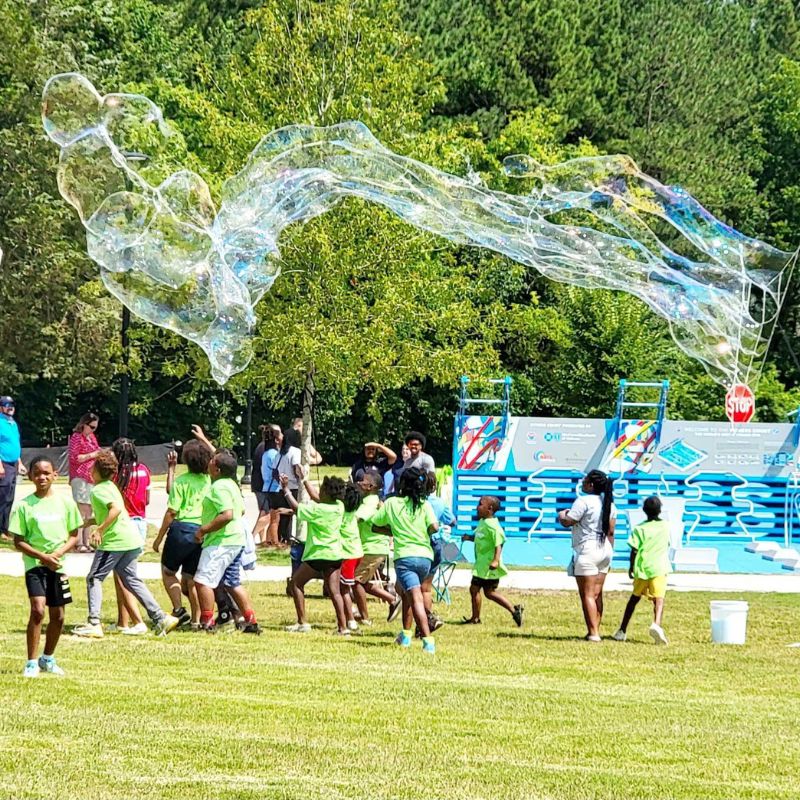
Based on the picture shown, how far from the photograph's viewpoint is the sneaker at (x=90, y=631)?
12.2 m

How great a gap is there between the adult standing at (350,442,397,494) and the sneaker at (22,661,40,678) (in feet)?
22.0

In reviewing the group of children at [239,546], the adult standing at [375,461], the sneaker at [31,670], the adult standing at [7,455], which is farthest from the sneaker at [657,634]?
the adult standing at [7,455]

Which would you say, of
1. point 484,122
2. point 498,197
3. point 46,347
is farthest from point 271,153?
point 484,122

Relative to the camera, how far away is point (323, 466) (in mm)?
48375

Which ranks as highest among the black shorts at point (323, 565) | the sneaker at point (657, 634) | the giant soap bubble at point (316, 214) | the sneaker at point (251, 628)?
the giant soap bubble at point (316, 214)

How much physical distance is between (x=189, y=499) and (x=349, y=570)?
1599 millimetres

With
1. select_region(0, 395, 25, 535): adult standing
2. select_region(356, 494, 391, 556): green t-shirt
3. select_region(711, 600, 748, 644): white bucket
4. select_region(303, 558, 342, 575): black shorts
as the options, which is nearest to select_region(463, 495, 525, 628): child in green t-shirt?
select_region(356, 494, 391, 556): green t-shirt

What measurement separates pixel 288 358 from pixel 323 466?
25867mm

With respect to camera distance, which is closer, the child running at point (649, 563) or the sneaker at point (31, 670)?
the sneaker at point (31, 670)

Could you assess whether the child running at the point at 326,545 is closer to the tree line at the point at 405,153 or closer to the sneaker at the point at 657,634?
the sneaker at the point at 657,634

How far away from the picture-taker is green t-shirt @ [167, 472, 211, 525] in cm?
1303

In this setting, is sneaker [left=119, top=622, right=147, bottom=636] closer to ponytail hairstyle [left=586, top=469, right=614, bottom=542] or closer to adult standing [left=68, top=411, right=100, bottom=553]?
ponytail hairstyle [left=586, top=469, right=614, bottom=542]

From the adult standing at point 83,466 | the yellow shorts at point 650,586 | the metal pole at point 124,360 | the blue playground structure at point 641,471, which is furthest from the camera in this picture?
the metal pole at point 124,360

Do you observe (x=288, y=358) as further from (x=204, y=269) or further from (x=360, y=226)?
(x=204, y=269)
